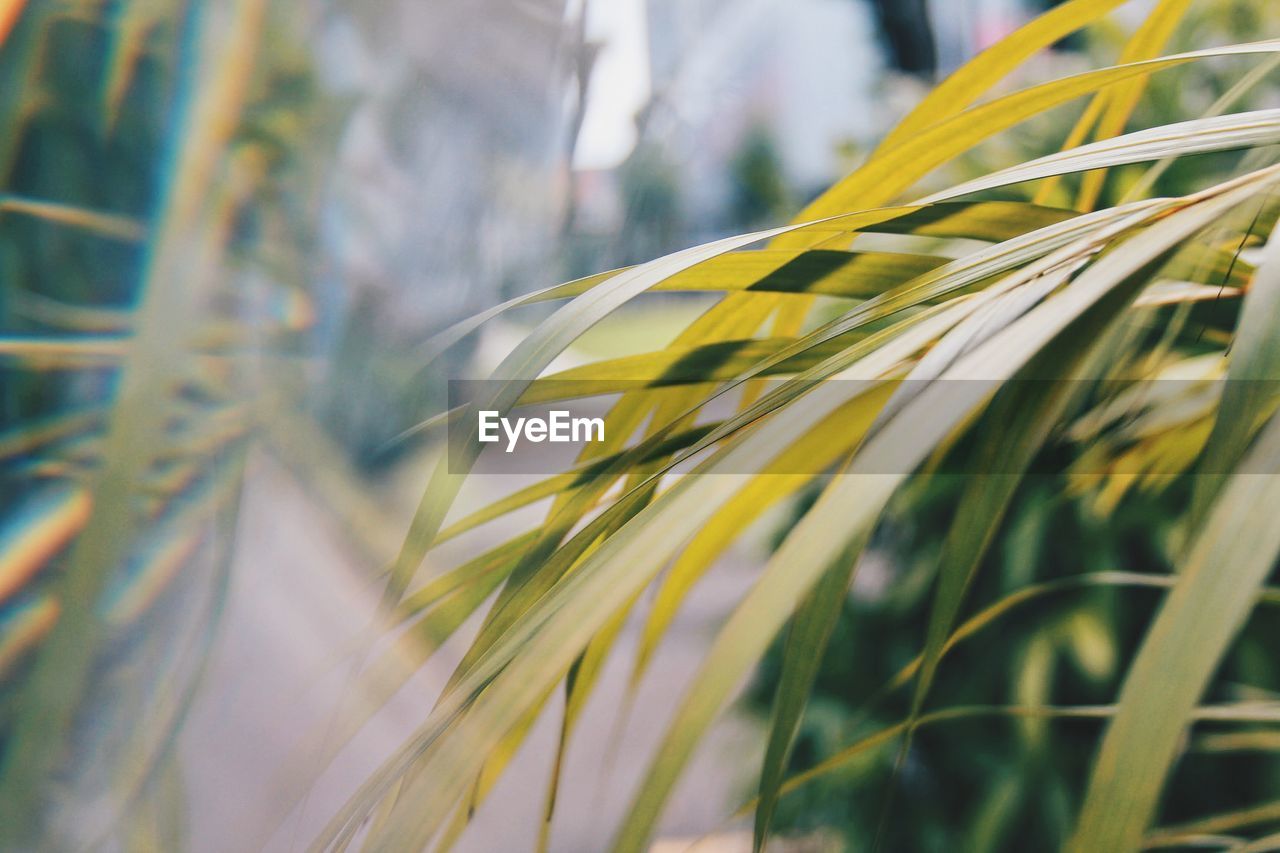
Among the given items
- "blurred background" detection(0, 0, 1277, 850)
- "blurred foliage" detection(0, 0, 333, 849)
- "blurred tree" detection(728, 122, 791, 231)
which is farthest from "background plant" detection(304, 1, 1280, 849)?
"blurred tree" detection(728, 122, 791, 231)

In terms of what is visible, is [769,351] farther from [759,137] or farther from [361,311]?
[759,137]

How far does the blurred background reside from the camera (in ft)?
1.80

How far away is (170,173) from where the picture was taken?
0.67 meters

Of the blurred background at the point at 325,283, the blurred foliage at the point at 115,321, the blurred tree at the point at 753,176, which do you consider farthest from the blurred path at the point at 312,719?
the blurred tree at the point at 753,176

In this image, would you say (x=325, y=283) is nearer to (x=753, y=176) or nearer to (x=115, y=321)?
(x=115, y=321)

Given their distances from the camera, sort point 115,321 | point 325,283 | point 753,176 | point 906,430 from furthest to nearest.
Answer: point 753,176 → point 325,283 → point 115,321 → point 906,430

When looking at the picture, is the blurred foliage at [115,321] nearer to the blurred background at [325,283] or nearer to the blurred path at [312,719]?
the blurred background at [325,283]

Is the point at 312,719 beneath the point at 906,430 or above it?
beneath

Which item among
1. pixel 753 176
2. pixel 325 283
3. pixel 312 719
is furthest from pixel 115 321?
pixel 753 176

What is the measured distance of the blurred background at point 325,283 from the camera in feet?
1.80

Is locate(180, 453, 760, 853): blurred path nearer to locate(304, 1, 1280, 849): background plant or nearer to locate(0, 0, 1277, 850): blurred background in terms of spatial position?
locate(0, 0, 1277, 850): blurred background

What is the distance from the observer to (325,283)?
1094mm

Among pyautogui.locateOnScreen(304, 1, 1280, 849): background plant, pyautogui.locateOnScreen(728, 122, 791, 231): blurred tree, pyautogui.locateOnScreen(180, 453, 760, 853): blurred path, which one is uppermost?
pyautogui.locateOnScreen(728, 122, 791, 231): blurred tree

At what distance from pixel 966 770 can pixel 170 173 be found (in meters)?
0.79
